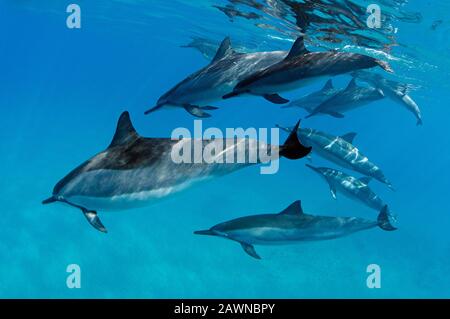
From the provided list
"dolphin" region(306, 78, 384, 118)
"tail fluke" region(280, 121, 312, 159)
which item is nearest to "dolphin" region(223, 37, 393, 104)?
"tail fluke" region(280, 121, 312, 159)

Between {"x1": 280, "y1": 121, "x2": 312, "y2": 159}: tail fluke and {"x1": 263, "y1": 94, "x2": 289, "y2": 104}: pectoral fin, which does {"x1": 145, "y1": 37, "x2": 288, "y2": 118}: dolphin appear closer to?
{"x1": 263, "y1": 94, "x2": 289, "y2": 104}: pectoral fin

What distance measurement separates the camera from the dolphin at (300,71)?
500 cm

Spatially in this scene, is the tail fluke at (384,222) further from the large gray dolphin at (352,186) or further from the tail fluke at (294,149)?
the tail fluke at (294,149)

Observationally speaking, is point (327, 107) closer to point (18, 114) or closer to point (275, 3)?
point (275, 3)

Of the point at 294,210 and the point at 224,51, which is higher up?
the point at 224,51

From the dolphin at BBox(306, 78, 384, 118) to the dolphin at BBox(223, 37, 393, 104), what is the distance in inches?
154

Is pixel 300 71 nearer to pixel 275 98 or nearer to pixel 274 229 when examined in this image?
pixel 275 98

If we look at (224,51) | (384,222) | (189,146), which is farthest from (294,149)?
(384,222)

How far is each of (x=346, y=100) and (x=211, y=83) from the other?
474 centimetres

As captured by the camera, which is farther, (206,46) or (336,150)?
(206,46)

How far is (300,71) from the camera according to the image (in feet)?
16.7
